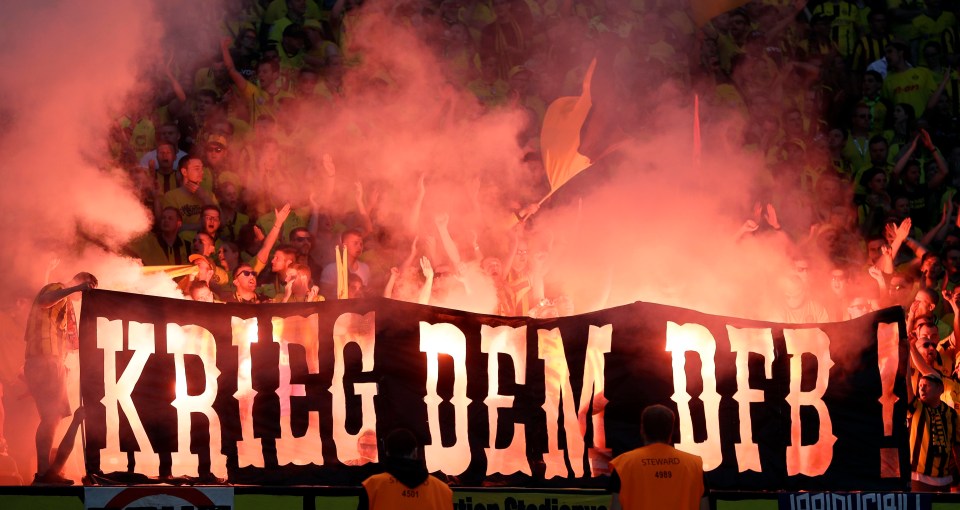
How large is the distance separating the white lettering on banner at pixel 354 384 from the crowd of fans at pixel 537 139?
1.60 m

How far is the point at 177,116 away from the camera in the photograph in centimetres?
Result: 877

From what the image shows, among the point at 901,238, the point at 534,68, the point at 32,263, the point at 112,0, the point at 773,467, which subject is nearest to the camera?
the point at 773,467

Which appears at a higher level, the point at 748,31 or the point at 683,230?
the point at 748,31

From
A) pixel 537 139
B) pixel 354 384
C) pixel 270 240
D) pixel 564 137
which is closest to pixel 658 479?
pixel 354 384

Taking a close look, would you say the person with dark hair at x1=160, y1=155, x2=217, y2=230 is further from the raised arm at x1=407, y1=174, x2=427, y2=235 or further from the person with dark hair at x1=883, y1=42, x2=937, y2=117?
the person with dark hair at x1=883, y1=42, x2=937, y2=117

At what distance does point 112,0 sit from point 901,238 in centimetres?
562

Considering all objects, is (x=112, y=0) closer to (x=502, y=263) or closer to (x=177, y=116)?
(x=177, y=116)

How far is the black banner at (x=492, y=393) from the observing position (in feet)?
18.2

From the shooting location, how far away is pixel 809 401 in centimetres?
560

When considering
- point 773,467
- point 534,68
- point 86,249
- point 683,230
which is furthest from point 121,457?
point 534,68

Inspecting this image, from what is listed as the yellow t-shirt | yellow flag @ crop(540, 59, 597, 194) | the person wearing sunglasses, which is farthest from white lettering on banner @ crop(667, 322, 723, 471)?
yellow flag @ crop(540, 59, 597, 194)

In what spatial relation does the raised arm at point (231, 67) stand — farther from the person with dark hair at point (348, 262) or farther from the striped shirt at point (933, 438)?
the striped shirt at point (933, 438)

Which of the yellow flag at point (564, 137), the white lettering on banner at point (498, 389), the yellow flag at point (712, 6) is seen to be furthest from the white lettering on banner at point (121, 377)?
the yellow flag at point (712, 6)

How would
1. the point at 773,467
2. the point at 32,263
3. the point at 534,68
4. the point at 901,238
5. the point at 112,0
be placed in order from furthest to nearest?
the point at 534,68
the point at 901,238
the point at 112,0
the point at 32,263
the point at 773,467
